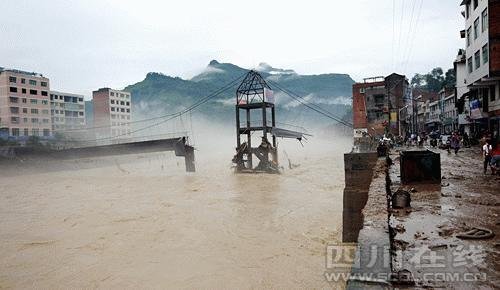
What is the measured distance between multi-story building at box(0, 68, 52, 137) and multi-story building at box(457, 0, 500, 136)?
6896cm

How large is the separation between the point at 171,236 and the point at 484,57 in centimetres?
2657

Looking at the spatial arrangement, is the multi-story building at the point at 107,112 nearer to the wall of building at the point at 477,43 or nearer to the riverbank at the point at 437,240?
the wall of building at the point at 477,43

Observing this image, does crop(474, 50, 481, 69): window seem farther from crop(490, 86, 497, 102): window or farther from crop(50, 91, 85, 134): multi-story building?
crop(50, 91, 85, 134): multi-story building

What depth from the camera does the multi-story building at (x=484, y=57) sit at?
22953mm

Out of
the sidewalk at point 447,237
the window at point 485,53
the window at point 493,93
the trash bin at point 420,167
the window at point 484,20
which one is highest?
the window at point 484,20

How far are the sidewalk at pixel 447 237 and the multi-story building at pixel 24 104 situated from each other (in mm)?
68842

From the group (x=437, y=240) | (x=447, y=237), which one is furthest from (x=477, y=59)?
(x=437, y=240)

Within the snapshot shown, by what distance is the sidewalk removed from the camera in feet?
11.9

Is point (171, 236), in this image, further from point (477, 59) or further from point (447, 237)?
point (477, 59)

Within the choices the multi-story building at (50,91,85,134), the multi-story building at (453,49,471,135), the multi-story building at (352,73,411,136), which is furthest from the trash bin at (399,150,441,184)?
the multi-story building at (50,91,85,134)

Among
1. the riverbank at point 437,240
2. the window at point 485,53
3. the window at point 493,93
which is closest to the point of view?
the riverbank at point 437,240

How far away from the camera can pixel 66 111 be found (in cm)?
7712

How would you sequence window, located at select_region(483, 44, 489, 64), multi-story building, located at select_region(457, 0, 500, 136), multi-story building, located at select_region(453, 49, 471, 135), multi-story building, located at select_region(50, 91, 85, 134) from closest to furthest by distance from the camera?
multi-story building, located at select_region(457, 0, 500, 136) → window, located at select_region(483, 44, 489, 64) → multi-story building, located at select_region(453, 49, 471, 135) → multi-story building, located at select_region(50, 91, 85, 134)

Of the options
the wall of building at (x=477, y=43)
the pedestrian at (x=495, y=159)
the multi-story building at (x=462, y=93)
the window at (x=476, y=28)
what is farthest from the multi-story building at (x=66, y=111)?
the pedestrian at (x=495, y=159)
